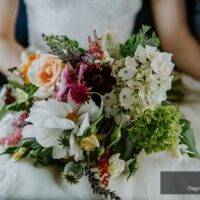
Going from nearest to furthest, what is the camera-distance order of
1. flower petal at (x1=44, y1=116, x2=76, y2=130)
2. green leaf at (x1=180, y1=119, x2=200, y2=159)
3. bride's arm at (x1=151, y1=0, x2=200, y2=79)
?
flower petal at (x1=44, y1=116, x2=76, y2=130) < green leaf at (x1=180, y1=119, x2=200, y2=159) < bride's arm at (x1=151, y1=0, x2=200, y2=79)

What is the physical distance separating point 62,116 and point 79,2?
0.62m

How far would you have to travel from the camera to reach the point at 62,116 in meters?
0.70

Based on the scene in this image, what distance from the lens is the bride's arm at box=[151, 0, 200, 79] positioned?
1.18 m

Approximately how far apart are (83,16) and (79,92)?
0.62 metres

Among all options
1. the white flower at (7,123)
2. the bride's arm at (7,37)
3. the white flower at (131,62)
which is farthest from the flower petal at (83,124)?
the bride's arm at (7,37)

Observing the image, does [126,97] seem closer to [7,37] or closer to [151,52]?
[151,52]

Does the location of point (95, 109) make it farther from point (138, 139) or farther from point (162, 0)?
point (162, 0)

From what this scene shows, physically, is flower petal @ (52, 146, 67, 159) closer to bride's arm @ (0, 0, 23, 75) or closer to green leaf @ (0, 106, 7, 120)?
green leaf @ (0, 106, 7, 120)

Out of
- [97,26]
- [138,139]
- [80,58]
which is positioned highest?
[97,26]

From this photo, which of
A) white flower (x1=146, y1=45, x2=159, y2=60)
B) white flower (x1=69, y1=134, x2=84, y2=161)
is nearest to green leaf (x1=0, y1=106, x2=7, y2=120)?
white flower (x1=69, y1=134, x2=84, y2=161)

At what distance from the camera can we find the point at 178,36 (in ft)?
3.95

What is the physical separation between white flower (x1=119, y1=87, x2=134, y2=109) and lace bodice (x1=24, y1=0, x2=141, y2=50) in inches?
22.1

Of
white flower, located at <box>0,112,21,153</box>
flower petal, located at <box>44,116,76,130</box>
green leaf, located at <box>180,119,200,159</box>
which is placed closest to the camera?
flower petal, located at <box>44,116,76,130</box>

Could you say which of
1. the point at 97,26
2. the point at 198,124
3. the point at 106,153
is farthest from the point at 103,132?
the point at 97,26
